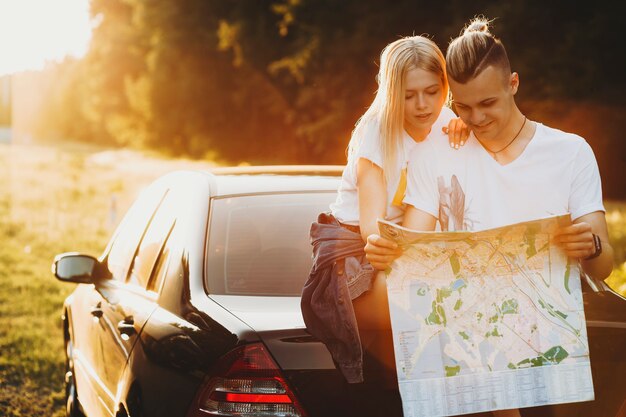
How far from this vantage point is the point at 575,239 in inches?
105

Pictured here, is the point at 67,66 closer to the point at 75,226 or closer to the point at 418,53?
the point at 75,226

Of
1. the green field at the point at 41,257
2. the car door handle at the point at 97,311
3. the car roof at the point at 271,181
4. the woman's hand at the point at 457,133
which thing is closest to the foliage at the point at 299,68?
the green field at the point at 41,257

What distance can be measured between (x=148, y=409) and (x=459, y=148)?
54.7 inches

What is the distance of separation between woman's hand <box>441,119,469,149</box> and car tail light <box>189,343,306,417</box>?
0.89 metres

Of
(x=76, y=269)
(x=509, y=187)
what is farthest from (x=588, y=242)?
(x=76, y=269)

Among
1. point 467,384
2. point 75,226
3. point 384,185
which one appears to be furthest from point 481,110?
point 75,226

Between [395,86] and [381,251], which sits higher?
[395,86]

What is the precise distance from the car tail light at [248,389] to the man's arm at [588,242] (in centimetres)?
89

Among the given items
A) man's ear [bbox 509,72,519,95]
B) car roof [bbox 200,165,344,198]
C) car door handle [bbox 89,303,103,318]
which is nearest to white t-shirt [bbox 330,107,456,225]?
man's ear [bbox 509,72,519,95]

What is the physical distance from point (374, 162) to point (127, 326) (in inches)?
55.2

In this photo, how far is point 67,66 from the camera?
12169 cm

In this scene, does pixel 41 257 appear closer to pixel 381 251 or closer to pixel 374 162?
pixel 374 162

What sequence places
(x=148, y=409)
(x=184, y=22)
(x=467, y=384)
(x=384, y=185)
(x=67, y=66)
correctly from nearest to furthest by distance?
(x=467, y=384), (x=384, y=185), (x=148, y=409), (x=184, y=22), (x=67, y=66)

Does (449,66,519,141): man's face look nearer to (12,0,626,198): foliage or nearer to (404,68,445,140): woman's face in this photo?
(404,68,445,140): woman's face
